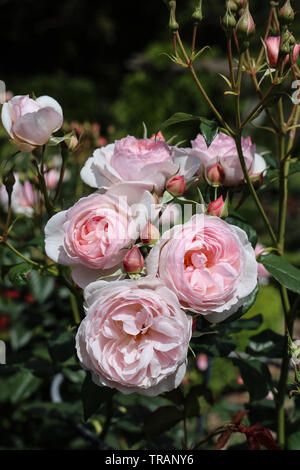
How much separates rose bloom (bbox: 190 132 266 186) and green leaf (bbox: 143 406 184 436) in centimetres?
45

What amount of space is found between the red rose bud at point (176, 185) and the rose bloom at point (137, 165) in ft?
0.06

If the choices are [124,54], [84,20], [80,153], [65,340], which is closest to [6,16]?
[84,20]

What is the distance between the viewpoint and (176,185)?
2.18 feet

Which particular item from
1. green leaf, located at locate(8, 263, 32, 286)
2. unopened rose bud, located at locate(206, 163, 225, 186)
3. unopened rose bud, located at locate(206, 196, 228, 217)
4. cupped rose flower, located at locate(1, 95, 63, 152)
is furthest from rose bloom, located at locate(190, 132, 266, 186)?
green leaf, located at locate(8, 263, 32, 286)

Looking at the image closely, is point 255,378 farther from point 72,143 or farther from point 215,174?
point 72,143

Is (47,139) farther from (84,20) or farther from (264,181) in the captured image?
(84,20)

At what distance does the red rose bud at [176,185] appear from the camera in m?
0.66

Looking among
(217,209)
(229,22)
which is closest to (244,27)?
(229,22)

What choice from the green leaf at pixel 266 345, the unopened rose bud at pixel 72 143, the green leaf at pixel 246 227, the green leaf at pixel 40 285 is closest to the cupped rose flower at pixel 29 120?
the unopened rose bud at pixel 72 143

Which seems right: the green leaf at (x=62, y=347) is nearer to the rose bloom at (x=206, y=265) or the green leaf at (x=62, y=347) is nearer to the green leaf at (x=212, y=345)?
the green leaf at (x=212, y=345)

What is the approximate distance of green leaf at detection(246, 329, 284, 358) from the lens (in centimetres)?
89

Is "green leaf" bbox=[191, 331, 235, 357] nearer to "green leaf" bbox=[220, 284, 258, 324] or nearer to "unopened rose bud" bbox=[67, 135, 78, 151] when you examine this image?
"green leaf" bbox=[220, 284, 258, 324]

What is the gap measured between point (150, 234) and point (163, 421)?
0.48 meters
